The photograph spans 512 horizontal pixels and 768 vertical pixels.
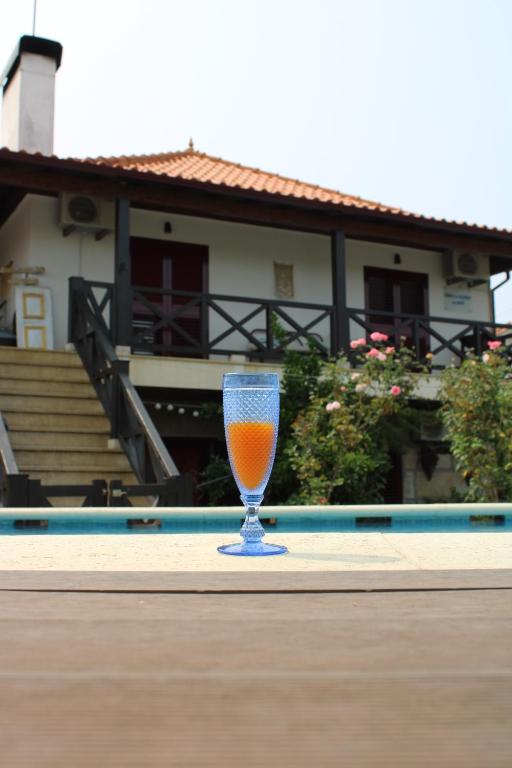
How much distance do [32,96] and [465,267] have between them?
6.75m

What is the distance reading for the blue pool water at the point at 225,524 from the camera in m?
3.87

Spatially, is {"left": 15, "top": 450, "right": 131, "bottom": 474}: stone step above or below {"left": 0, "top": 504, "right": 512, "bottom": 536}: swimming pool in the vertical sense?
above

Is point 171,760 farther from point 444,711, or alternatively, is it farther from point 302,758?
point 444,711

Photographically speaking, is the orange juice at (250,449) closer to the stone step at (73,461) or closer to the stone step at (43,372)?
the stone step at (73,461)

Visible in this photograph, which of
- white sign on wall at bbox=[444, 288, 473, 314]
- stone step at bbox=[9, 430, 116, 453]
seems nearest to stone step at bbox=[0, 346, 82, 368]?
stone step at bbox=[9, 430, 116, 453]

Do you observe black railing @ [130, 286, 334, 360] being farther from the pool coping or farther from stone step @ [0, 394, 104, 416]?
the pool coping

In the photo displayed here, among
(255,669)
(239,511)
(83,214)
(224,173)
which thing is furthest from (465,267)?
(255,669)

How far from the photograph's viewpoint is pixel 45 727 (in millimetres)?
772

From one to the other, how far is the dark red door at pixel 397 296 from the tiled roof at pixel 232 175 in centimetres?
101

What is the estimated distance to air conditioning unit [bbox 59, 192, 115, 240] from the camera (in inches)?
378

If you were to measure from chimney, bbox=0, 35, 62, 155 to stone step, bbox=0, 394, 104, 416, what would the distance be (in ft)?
14.9

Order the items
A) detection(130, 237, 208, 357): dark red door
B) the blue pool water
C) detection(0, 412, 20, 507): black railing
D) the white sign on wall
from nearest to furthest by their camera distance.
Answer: the blue pool water < detection(0, 412, 20, 507): black railing < detection(130, 237, 208, 357): dark red door < the white sign on wall

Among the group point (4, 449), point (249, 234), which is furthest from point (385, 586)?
point (249, 234)

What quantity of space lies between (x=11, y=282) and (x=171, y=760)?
31.7 feet
